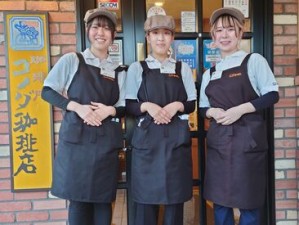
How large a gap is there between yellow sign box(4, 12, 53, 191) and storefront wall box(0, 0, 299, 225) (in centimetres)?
5

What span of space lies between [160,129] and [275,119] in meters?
0.95

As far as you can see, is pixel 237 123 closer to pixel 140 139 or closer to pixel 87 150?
pixel 140 139

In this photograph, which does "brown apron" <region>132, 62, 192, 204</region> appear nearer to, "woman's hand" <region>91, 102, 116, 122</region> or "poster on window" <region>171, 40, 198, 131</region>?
"woman's hand" <region>91, 102, 116, 122</region>

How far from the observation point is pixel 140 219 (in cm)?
198

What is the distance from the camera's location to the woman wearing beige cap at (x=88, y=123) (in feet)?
6.03

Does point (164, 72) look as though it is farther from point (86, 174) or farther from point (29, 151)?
point (29, 151)

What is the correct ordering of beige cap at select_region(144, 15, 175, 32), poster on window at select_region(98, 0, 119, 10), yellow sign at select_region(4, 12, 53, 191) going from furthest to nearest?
1. poster on window at select_region(98, 0, 119, 10)
2. yellow sign at select_region(4, 12, 53, 191)
3. beige cap at select_region(144, 15, 175, 32)

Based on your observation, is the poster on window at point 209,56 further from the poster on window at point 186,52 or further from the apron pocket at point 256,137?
the apron pocket at point 256,137

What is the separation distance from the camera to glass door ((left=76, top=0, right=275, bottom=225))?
7.64 ft

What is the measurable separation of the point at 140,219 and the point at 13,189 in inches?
35.0

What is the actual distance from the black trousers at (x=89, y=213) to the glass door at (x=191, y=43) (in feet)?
1.18

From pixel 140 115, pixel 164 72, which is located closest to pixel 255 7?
pixel 164 72

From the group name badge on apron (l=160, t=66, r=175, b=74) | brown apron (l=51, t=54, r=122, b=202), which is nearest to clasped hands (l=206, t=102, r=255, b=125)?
name badge on apron (l=160, t=66, r=175, b=74)

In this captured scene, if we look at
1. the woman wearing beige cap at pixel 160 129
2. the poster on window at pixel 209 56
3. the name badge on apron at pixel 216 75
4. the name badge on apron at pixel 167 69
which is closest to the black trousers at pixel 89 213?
the woman wearing beige cap at pixel 160 129
